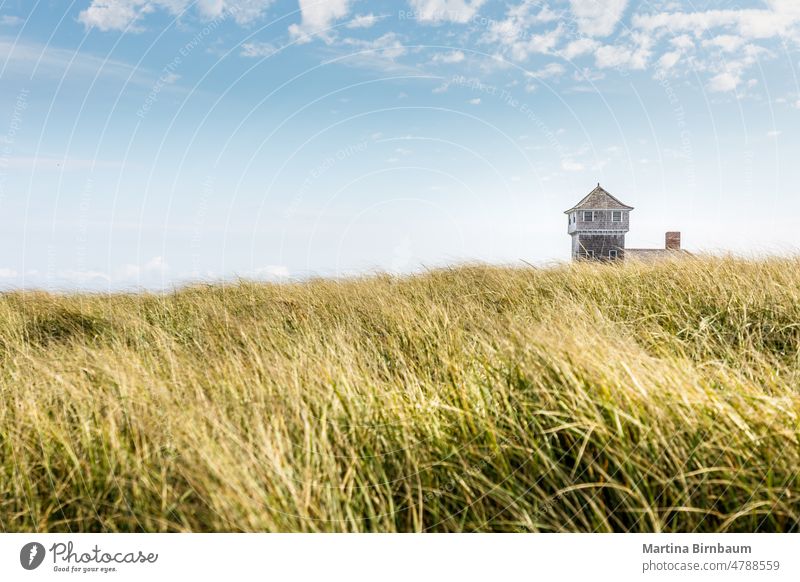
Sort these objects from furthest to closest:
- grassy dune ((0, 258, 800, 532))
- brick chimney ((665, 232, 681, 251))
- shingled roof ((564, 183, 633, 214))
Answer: shingled roof ((564, 183, 633, 214)) → brick chimney ((665, 232, 681, 251)) → grassy dune ((0, 258, 800, 532))

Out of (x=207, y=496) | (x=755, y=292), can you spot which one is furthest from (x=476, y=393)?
(x=755, y=292)

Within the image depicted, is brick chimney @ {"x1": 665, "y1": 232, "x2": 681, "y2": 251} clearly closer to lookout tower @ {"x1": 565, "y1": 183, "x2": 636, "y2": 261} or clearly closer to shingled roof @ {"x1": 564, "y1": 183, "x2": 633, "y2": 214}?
lookout tower @ {"x1": 565, "y1": 183, "x2": 636, "y2": 261}

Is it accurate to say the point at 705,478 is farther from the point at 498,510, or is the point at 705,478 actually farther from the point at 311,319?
the point at 311,319
